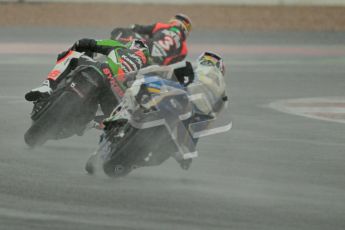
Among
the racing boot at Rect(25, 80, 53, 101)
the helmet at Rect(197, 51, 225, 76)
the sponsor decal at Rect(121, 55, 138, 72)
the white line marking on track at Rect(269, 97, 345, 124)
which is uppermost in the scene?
the helmet at Rect(197, 51, 225, 76)

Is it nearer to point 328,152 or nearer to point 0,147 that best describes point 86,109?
point 0,147

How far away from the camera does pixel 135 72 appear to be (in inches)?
408

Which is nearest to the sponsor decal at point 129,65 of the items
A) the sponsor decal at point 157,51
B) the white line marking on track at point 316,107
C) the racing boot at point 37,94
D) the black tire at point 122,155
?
the racing boot at point 37,94

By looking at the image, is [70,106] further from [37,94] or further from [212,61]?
[212,61]

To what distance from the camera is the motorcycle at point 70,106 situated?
10234mm

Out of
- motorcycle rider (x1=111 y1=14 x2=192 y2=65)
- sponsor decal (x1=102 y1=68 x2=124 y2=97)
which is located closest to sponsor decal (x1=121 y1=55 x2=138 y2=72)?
sponsor decal (x1=102 y1=68 x2=124 y2=97)

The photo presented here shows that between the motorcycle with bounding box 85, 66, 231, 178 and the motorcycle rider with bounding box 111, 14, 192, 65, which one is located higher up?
the motorcycle with bounding box 85, 66, 231, 178

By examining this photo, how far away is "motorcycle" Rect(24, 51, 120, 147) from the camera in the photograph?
10.2m

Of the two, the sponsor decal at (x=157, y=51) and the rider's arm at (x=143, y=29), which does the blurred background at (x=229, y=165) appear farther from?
the rider's arm at (x=143, y=29)

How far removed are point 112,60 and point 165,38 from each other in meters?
1.62

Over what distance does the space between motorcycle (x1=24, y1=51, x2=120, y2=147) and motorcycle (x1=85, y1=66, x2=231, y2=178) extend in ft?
2.73

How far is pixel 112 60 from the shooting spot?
10.5 m

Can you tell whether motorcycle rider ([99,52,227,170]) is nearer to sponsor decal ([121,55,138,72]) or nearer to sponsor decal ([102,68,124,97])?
sponsor decal ([102,68,124,97])

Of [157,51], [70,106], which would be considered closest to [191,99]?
[70,106]
